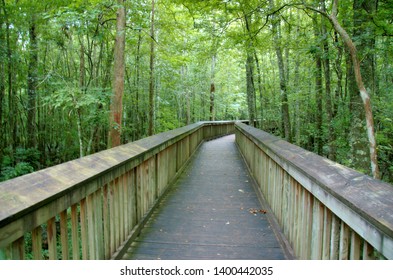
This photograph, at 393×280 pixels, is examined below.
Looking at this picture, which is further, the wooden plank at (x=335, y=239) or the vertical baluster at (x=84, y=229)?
the vertical baluster at (x=84, y=229)

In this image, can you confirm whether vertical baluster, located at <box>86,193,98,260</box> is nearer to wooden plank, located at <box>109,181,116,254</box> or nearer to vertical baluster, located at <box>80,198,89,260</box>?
vertical baluster, located at <box>80,198,89,260</box>

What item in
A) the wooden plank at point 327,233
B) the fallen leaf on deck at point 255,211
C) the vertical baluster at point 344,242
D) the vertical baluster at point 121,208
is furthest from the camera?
the fallen leaf on deck at point 255,211

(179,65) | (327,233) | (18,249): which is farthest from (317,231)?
(179,65)

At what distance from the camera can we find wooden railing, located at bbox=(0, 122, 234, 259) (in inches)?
60.8

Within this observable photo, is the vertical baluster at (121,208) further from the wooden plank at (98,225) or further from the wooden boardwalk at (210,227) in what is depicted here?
the wooden plank at (98,225)

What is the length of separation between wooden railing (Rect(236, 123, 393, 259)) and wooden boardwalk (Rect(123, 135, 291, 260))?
1.22 ft

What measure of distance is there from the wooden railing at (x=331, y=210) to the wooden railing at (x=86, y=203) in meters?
1.75

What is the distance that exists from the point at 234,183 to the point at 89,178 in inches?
182

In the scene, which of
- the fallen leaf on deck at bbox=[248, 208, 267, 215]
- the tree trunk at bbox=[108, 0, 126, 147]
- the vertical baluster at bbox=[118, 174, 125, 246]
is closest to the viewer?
the vertical baluster at bbox=[118, 174, 125, 246]

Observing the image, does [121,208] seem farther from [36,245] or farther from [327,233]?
[327,233]

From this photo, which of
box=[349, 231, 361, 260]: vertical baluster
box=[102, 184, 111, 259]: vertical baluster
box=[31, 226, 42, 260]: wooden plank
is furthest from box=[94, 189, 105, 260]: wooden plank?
box=[349, 231, 361, 260]: vertical baluster

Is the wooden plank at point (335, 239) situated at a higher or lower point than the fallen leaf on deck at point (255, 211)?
higher

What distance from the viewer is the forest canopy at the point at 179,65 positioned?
578 centimetres

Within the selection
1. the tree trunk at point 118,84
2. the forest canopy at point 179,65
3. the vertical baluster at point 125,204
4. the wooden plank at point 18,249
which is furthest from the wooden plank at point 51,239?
the tree trunk at point 118,84
